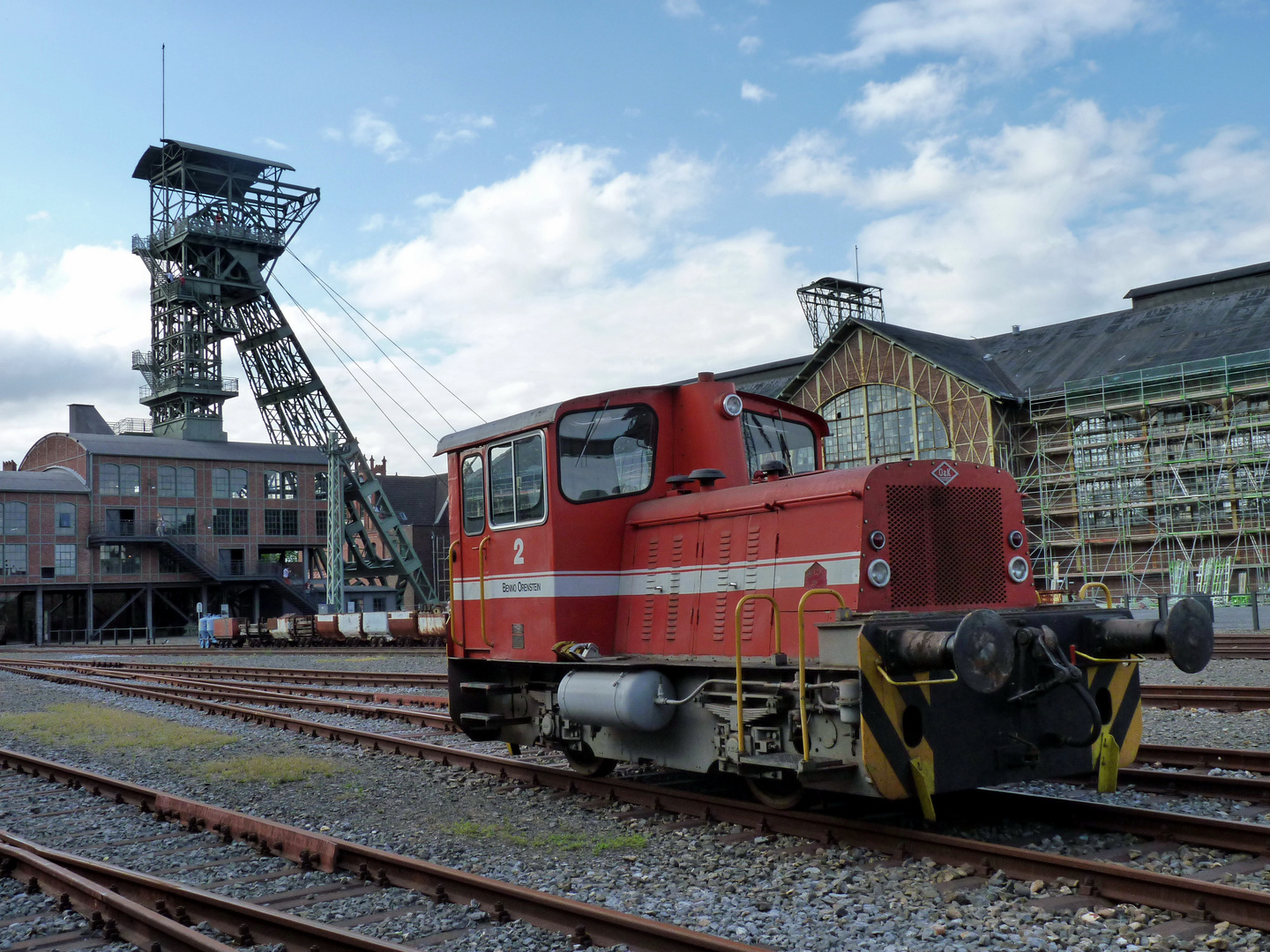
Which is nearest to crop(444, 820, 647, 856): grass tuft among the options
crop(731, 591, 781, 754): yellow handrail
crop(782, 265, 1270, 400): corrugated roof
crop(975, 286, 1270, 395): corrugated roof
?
crop(731, 591, 781, 754): yellow handrail

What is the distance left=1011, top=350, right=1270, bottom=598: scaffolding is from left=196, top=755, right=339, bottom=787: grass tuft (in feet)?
96.6

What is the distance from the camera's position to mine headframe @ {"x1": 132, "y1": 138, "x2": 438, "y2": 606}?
55.7 metres

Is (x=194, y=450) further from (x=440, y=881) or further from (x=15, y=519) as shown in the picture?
(x=440, y=881)

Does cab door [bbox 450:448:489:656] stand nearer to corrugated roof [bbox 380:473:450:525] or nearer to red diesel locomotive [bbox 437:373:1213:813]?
red diesel locomotive [bbox 437:373:1213:813]

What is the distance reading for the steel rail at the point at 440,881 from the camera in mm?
4730

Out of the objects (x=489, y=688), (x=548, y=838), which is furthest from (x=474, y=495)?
(x=548, y=838)

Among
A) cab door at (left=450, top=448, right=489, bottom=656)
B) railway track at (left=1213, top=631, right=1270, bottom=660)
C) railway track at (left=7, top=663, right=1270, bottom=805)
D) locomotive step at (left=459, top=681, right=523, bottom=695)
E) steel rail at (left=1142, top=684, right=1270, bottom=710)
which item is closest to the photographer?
railway track at (left=7, top=663, right=1270, bottom=805)

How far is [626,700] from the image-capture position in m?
7.31

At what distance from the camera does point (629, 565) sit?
8523mm

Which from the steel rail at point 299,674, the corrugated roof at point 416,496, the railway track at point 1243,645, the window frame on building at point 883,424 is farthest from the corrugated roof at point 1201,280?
the corrugated roof at point 416,496

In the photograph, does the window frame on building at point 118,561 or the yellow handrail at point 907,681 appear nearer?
the yellow handrail at point 907,681

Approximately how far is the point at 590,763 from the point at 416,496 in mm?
72962

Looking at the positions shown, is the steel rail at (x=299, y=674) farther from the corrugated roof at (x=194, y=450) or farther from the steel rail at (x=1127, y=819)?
the corrugated roof at (x=194, y=450)

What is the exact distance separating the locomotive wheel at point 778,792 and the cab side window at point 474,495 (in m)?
3.41
